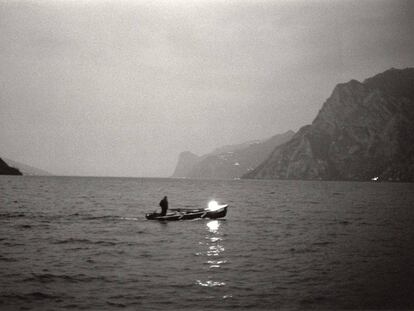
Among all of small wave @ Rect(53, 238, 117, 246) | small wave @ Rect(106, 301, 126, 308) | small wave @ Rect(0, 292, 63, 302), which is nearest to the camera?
small wave @ Rect(106, 301, 126, 308)

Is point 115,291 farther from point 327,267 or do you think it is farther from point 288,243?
point 288,243

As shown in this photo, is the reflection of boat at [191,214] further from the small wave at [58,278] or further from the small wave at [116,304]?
the small wave at [116,304]

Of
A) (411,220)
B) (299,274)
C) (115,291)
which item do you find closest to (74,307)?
(115,291)

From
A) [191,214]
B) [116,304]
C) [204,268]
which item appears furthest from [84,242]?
[191,214]

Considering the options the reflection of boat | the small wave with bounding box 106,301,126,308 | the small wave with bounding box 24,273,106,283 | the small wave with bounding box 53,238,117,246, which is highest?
the reflection of boat

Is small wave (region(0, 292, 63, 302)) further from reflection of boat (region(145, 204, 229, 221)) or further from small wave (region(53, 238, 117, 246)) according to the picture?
reflection of boat (region(145, 204, 229, 221))

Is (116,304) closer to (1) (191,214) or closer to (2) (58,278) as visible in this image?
(2) (58,278)

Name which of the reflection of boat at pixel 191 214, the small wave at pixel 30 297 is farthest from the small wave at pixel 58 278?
the reflection of boat at pixel 191 214

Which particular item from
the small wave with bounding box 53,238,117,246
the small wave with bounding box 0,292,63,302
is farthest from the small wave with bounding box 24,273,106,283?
the small wave with bounding box 53,238,117,246

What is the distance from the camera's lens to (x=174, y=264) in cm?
2350

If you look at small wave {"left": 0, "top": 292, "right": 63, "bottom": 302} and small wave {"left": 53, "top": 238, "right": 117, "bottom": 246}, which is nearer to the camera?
small wave {"left": 0, "top": 292, "right": 63, "bottom": 302}

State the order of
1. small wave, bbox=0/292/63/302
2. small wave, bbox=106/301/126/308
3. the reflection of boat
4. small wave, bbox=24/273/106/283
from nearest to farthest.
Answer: small wave, bbox=106/301/126/308
small wave, bbox=0/292/63/302
small wave, bbox=24/273/106/283
the reflection of boat

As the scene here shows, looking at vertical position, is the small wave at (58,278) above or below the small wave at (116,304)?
below

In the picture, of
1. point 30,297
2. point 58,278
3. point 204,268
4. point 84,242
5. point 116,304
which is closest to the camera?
point 116,304
